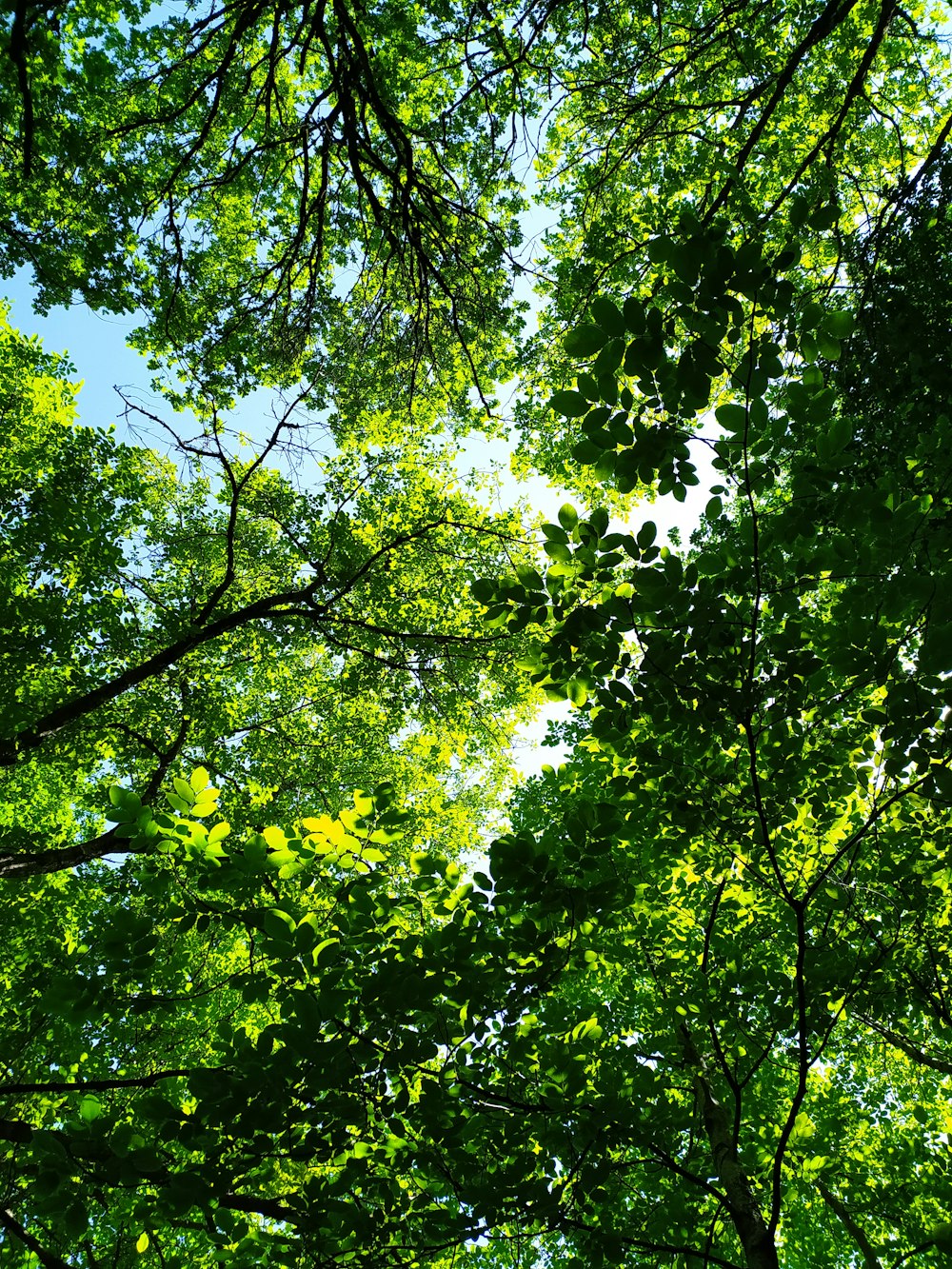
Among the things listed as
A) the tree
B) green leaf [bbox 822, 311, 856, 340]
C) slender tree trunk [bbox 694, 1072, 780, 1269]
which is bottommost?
slender tree trunk [bbox 694, 1072, 780, 1269]

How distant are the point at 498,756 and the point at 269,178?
10.1m

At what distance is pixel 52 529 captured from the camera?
26.9 ft

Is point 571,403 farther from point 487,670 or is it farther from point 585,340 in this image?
point 487,670

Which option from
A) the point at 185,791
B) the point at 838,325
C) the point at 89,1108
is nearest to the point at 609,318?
the point at 838,325

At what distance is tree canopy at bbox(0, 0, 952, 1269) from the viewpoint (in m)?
2.18

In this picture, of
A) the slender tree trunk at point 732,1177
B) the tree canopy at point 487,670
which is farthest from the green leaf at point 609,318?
Answer: the slender tree trunk at point 732,1177

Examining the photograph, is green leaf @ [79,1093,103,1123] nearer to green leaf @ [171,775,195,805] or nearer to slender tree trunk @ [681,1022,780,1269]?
green leaf @ [171,775,195,805]

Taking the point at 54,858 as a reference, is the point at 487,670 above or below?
above

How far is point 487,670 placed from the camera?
905 cm

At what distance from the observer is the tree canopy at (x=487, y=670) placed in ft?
7.14

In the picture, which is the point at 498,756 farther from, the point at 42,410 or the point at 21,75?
the point at 21,75

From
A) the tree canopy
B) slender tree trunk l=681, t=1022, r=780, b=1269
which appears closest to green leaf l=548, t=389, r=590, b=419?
the tree canopy

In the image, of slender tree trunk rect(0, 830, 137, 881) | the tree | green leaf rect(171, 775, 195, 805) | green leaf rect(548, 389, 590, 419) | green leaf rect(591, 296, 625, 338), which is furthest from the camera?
the tree

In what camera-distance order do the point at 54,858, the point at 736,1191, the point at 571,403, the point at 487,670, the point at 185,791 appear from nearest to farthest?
the point at 571,403 → the point at 185,791 → the point at 736,1191 → the point at 54,858 → the point at 487,670
